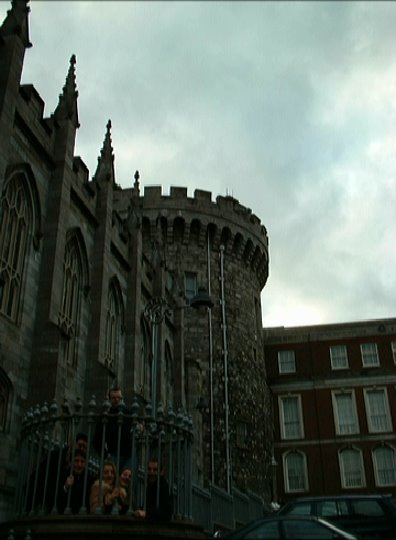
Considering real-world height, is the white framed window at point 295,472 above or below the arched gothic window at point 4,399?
above

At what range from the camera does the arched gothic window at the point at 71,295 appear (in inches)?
653

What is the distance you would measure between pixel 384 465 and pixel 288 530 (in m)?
33.2

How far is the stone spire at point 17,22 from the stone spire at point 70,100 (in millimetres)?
2671

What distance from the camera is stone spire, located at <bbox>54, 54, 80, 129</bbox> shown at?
17.5 m

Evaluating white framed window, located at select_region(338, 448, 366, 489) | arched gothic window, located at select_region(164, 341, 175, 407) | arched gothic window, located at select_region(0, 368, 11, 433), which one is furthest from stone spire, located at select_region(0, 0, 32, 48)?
white framed window, located at select_region(338, 448, 366, 489)

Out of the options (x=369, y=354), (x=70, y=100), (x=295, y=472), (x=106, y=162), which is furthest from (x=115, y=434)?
(x=369, y=354)

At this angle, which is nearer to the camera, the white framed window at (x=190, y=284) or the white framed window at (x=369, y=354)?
the white framed window at (x=190, y=284)

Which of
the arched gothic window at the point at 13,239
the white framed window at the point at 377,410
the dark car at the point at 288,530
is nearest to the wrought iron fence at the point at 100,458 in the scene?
the dark car at the point at 288,530

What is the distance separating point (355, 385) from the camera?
135 ft

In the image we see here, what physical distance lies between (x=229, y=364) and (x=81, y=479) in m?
23.8

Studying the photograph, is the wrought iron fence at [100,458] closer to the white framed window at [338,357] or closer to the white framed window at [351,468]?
the white framed window at [351,468]

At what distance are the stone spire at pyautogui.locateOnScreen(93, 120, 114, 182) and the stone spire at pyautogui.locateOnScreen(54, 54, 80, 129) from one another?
302 centimetres

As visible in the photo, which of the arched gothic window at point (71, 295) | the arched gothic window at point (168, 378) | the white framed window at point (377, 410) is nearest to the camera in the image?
the arched gothic window at point (71, 295)

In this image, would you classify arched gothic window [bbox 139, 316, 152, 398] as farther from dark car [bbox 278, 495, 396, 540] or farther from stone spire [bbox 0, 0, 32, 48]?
stone spire [bbox 0, 0, 32, 48]
